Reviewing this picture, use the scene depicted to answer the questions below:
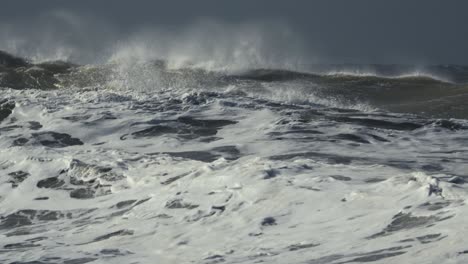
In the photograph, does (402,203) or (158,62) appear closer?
(402,203)

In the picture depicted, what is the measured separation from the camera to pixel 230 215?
811cm

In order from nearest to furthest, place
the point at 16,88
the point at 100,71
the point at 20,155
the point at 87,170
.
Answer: the point at 87,170
the point at 20,155
the point at 16,88
the point at 100,71

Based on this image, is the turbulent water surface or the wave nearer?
the turbulent water surface

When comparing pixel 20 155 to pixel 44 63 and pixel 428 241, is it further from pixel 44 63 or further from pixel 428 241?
pixel 44 63

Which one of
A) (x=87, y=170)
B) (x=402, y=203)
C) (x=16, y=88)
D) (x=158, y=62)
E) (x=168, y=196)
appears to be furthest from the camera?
(x=158, y=62)

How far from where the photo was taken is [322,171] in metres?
9.48

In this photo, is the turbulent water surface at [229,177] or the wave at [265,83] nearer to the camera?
the turbulent water surface at [229,177]

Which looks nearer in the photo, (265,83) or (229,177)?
(229,177)

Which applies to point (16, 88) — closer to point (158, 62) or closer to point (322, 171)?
point (158, 62)

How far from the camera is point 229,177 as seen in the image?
9.43 meters

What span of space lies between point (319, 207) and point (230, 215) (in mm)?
963

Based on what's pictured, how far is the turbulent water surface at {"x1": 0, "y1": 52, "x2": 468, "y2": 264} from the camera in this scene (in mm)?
7000

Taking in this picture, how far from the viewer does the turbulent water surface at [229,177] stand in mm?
7000

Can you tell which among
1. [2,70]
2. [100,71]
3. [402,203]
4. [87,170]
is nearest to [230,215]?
[402,203]
